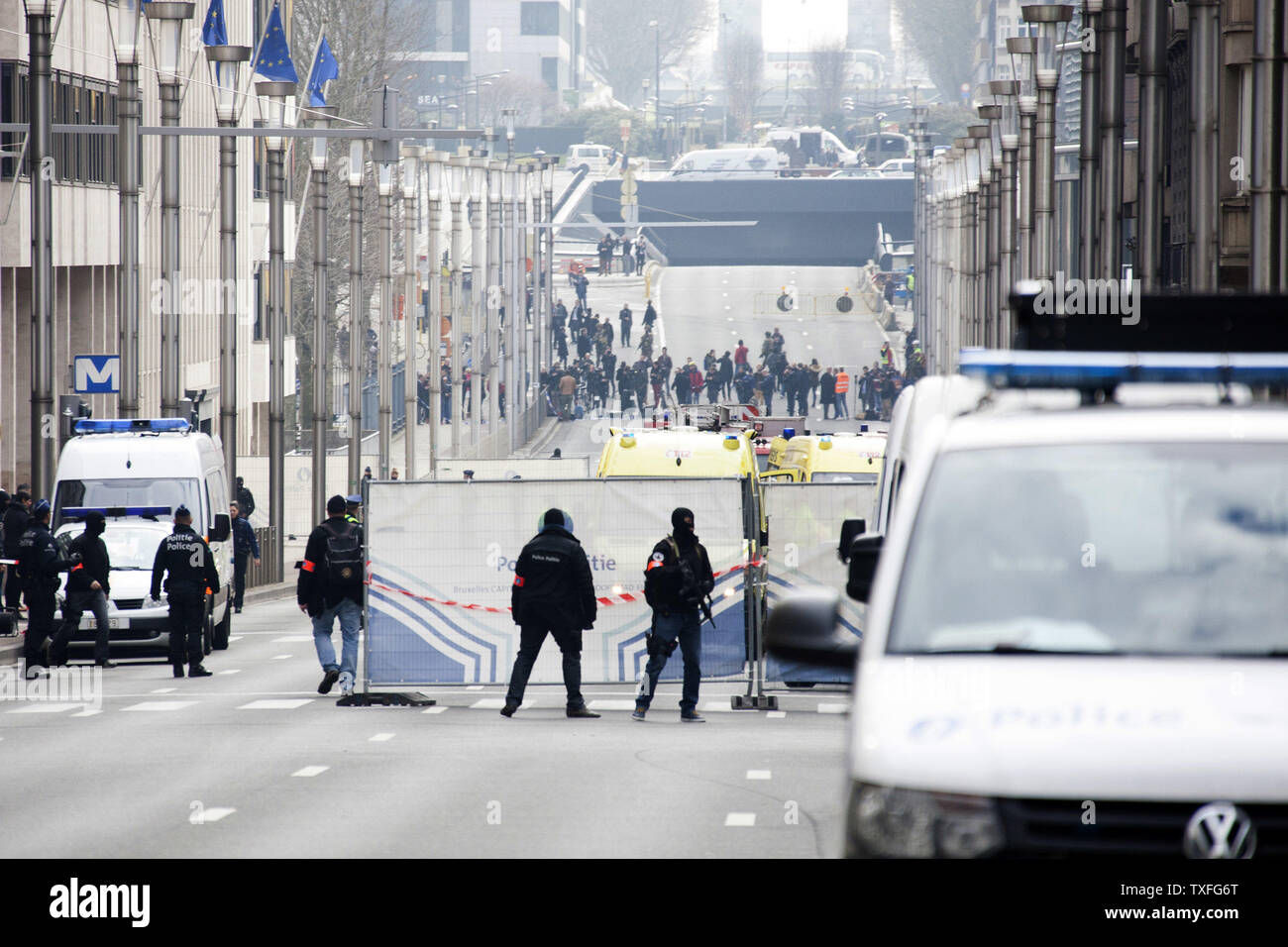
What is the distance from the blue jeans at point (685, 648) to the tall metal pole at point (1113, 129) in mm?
15850

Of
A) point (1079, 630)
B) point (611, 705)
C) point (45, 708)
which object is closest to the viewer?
point (1079, 630)

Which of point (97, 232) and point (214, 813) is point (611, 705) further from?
point (97, 232)

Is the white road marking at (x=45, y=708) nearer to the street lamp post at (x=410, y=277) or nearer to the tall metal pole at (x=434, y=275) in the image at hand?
the street lamp post at (x=410, y=277)

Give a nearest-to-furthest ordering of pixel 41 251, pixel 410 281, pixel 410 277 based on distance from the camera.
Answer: pixel 41 251 → pixel 410 281 → pixel 410 277

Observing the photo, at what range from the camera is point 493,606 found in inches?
736

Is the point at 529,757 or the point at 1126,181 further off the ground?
the point at 1126,181

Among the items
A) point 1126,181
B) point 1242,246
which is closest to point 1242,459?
point 1242,246

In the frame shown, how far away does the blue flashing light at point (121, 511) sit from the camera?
25547 millimetres

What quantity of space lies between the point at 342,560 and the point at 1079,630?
1272cm

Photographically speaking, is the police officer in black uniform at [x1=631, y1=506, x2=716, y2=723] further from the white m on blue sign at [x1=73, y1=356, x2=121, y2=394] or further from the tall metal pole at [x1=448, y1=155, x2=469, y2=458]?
the tall metal pole at [x1=448, y1=155, x2=469, y2=458]

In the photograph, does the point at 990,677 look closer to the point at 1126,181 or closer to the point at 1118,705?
the point at 1118,705

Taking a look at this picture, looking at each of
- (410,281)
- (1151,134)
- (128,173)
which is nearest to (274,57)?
(128,173)

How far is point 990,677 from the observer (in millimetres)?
6059
